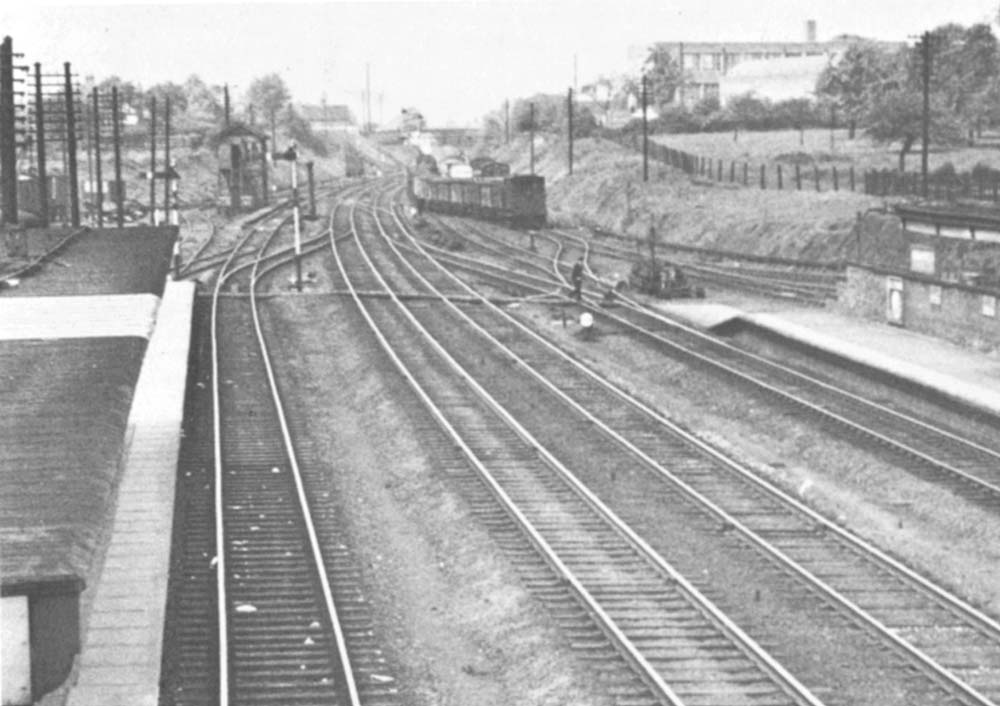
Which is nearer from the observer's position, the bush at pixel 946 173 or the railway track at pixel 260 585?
the railway track at pixel 260 585

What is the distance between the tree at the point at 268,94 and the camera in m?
168

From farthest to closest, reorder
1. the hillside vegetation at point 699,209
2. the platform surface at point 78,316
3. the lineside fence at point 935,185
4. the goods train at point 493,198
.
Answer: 1. the goods train at point 493,198
2. the hillside vegetation at point 699,209
3. the lineside fence at point 935,185
4. the platform surface at point 78,316

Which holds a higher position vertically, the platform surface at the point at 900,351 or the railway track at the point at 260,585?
the platform surface at the point at 900,351

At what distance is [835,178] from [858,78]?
39.5m

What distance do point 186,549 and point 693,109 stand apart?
365 ft

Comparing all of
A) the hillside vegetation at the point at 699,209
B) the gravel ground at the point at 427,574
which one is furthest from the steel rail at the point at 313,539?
the hillside vegetation at the point at 699,209

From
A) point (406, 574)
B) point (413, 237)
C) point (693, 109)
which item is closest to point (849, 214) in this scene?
point (413, 237)

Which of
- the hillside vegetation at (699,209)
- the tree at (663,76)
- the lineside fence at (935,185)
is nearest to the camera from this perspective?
the lineside fence at (935,185)

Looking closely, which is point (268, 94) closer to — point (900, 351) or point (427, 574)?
point (900, 351)

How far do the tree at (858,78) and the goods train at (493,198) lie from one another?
91.8ft

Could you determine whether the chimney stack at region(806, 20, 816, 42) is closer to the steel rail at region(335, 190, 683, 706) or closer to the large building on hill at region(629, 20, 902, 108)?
the large building on hill at region(629, 20, 902, 108)

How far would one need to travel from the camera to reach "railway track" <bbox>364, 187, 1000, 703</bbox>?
538 inches

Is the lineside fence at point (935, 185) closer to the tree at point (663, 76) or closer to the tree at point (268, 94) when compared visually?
the tree at point (663, 76)

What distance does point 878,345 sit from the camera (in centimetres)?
3191
